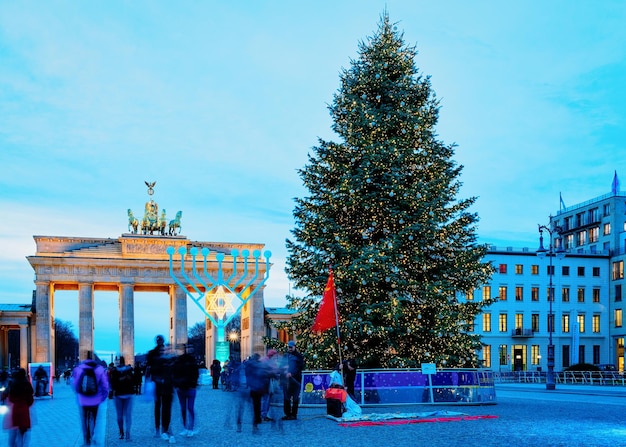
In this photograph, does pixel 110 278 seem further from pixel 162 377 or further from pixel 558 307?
pixel 162 377

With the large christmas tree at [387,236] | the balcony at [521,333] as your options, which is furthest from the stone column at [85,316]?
the large christmas tree at [387,236]

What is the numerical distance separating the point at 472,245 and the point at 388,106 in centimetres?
596

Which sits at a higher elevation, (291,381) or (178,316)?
(291,381)

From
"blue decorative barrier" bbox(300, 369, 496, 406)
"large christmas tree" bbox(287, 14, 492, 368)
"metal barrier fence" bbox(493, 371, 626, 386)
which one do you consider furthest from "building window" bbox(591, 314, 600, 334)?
"blue decorative barrier" bbox(300, 369, 496, 406)

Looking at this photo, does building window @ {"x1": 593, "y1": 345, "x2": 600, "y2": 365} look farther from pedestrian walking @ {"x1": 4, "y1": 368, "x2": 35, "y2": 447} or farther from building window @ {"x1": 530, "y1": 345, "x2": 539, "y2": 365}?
pedestrian walking @ {"x1": 4, "y1": 368, "x2": 35, "y2": 447}

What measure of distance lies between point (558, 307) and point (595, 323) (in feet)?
18.8

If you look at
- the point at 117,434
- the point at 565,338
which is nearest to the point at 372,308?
the point at 117,434

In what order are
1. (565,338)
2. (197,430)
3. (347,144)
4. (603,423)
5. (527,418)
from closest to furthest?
(197,430) < (603,423) < (527,418) < (347,144) < (565,338)

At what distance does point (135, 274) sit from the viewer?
80.6 meters

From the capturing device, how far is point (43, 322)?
254 ft

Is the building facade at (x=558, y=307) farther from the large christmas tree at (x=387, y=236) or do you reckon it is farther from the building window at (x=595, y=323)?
the large christmas tree at (x=387, y=236)

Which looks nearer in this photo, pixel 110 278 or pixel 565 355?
pixel 110 278

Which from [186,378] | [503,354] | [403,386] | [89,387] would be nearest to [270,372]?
[186,378]

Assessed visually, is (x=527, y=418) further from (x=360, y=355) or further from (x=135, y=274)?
(x=135, y=274)
